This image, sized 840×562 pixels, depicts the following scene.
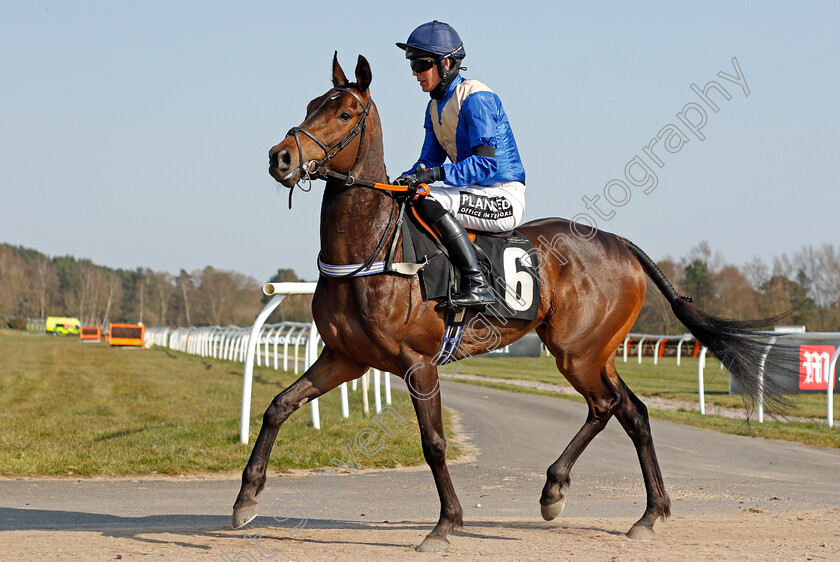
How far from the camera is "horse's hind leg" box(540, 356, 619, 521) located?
5.27 m

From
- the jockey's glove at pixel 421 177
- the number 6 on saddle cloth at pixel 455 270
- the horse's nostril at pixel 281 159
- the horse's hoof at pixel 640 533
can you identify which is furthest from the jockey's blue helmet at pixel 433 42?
the horse's hoof at pixel 640 533

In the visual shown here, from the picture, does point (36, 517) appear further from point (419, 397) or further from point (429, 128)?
point (429, 128)

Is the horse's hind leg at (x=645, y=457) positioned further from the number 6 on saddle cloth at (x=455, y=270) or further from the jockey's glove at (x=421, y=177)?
the jockey's glove at (x=421, y=177)

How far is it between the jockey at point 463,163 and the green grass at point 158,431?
368 cm

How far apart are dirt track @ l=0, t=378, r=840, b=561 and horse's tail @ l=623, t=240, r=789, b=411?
84 centimetres

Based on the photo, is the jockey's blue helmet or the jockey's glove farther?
the jockey's blue helmet

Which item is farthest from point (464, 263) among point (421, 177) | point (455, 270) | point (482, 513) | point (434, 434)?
point (482, 513)

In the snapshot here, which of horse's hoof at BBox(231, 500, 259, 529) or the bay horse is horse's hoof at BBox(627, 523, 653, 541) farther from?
horse's hoof at BBox(231, 500, 259, 529)

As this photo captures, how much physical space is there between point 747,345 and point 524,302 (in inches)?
73.0

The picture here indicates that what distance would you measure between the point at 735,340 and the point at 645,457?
1169 mm

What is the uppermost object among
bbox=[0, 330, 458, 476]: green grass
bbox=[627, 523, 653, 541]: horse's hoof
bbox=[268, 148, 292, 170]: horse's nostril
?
bbox=[268, 148, 292, 170]: horse's nostril

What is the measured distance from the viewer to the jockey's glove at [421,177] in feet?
15.7

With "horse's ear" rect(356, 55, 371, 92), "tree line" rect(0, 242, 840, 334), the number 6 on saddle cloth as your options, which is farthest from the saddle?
"tree line" rect(0, 242, 840, 334)

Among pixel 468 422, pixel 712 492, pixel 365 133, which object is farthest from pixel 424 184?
pixel 468 422
